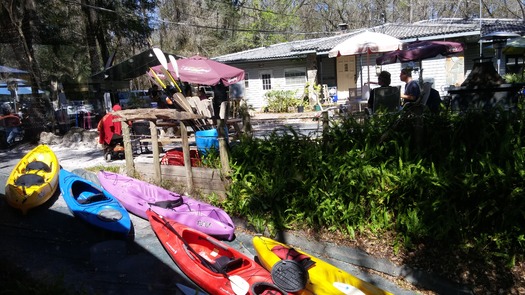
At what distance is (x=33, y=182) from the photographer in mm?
6438

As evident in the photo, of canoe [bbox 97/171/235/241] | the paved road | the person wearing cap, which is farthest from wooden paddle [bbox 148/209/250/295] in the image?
the person wearing cap

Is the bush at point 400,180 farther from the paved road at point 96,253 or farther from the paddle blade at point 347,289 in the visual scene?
the paddle blade at point 347,289

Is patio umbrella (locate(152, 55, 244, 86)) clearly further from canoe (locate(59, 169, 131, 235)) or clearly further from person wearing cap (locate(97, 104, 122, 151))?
canoe (locate(59, 169, 131, 235))

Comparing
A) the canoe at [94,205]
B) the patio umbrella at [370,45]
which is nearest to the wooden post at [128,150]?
the canoe at [94,205]

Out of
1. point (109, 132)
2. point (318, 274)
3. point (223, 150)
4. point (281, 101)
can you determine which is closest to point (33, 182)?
point (109, 132)

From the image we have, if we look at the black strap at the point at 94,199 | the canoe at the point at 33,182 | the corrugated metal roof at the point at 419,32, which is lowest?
the black strap at the point at 94,199

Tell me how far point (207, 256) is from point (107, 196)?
245 centimetres

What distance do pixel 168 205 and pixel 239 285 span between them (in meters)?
2.32

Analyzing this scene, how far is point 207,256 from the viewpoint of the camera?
14.8 feet

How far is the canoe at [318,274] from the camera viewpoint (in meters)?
3.44

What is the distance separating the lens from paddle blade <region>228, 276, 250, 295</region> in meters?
3.66

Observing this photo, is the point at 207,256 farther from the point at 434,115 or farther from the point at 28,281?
the point at 434,115

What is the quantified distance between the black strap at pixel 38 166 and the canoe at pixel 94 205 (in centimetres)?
42

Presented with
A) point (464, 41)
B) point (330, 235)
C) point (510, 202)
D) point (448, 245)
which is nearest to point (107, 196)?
point (330, 235)
